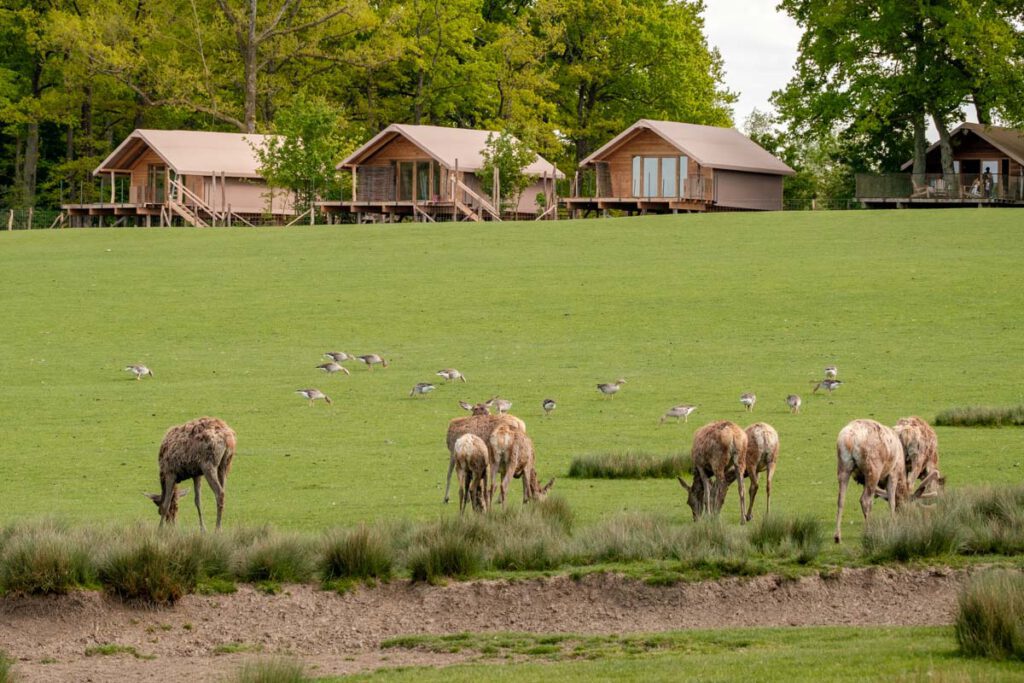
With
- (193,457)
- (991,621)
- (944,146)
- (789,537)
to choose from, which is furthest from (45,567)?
(944,146)

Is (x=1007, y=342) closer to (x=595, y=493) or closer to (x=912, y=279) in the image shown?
(x=912, y=279)

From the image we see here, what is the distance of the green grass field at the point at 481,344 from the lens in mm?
22656

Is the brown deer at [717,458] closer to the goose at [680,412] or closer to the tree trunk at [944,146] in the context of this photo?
the goose at [680,412]

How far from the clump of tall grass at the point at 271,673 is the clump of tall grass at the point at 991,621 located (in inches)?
205

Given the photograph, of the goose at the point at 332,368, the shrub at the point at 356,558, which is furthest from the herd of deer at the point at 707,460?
the goose at the point at 332,368

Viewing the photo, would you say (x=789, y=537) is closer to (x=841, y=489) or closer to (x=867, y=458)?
(x=841, y=489)

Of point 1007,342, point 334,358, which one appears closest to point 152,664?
point 334,358

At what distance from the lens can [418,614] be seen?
1558 centimetres

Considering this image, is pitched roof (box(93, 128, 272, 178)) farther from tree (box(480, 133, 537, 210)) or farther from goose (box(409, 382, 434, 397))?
goose (box(409, 382, 434, 397))

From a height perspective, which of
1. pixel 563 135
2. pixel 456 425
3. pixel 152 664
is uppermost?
pixel 563 135

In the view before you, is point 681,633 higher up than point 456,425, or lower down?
lower down

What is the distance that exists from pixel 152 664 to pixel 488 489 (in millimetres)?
5648

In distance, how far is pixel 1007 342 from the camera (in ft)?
119

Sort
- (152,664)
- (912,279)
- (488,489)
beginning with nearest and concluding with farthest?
(152,664) < (488,489) < (912,279)
